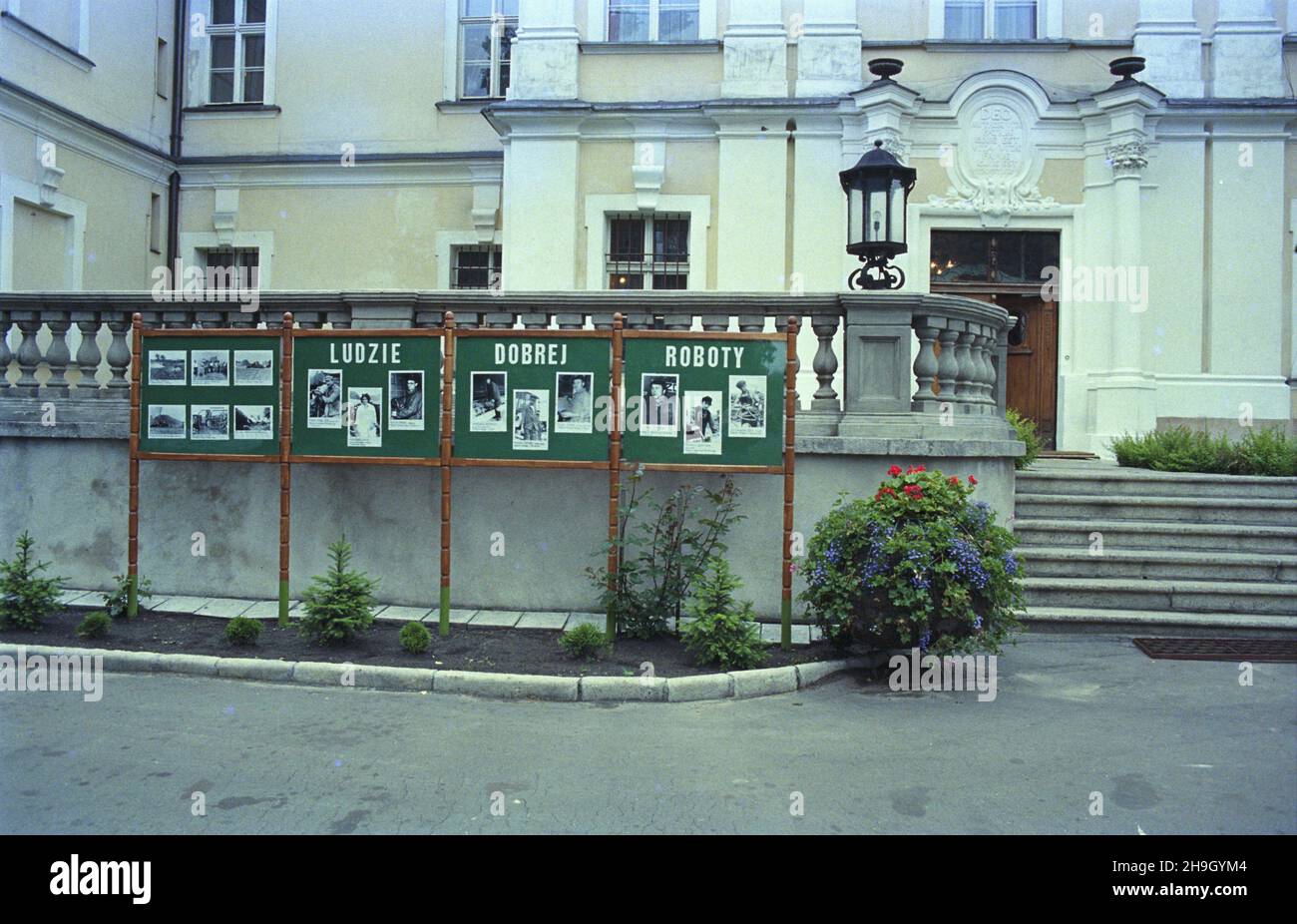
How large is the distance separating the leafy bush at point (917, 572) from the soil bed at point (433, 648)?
569 millimetres

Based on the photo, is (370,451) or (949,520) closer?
(949,520)

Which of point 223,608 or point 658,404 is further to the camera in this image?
point 223,608

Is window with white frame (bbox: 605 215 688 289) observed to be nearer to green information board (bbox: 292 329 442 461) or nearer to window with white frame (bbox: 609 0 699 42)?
window with white frame (bbox: 609 0 699 42)

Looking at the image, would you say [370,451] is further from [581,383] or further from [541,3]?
[541,3]

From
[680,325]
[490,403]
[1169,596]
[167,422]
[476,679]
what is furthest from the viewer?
[1169,596]

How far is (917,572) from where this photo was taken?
6.73 meters

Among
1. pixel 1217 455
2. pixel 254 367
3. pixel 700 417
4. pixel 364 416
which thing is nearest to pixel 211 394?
pixel 254 367

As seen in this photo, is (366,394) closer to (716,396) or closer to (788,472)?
(716,396)

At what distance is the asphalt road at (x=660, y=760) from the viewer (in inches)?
181

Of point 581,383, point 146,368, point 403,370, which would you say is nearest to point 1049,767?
point 581,383

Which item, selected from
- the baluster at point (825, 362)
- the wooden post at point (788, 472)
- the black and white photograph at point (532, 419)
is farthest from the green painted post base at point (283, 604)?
the baluster at point (825, 362)

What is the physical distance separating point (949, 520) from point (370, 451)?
440 centimetres

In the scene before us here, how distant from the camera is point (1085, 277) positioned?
48.4ft

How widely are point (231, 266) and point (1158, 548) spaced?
15.8 metres
